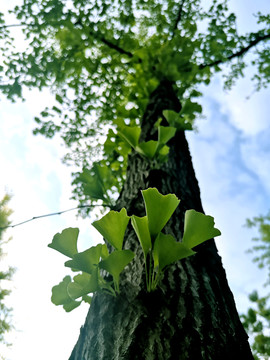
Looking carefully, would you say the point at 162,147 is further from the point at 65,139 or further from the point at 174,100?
the point at 65,139

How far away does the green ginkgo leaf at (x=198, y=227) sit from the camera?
74 centimetres

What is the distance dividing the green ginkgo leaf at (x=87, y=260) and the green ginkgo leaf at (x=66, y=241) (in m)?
0.08

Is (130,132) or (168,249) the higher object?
(130,132)

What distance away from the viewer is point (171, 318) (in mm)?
741

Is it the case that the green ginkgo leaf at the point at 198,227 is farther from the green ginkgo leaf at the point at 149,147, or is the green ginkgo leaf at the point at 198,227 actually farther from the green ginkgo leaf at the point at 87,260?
the green ginkgo leaf at the point at 149,147

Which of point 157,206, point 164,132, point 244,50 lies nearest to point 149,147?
point 164,132

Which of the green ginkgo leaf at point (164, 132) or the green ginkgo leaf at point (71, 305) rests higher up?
the green ginkgo leaf at point (164, 132)

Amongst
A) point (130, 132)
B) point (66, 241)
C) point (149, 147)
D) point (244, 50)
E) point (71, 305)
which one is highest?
point (244, 50)

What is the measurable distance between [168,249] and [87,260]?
9.4 inches

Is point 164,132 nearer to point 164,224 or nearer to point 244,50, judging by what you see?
point 164,224

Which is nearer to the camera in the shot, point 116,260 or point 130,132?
point 116,260

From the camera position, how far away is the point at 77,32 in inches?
111

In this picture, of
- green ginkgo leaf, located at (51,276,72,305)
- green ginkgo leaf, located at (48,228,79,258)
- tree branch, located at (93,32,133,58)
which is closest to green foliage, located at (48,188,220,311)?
green ginkgo leaf, located at (48,228,79,258)

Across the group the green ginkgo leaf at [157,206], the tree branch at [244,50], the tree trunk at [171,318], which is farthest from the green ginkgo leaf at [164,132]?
the tree branch at [244,50]
